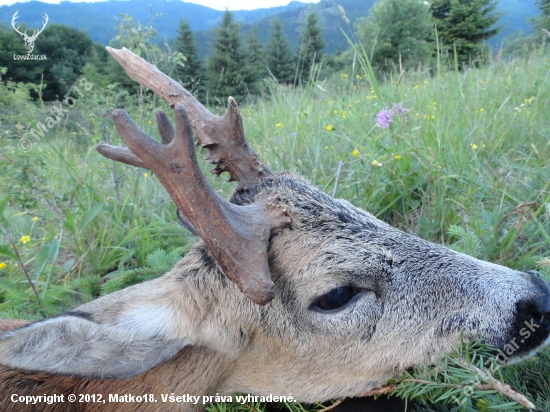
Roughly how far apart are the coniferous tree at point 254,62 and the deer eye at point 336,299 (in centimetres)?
3420

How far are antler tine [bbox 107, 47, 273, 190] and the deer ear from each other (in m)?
0.96

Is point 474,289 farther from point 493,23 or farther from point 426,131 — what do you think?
point 493,23

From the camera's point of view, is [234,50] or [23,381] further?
[234,50]

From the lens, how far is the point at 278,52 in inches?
1745

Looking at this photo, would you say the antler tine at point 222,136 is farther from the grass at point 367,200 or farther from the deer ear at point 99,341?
the grass at point 367,200

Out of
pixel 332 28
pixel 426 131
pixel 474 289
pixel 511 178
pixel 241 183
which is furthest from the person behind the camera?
pixel 332 28

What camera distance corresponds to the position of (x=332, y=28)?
134 meters

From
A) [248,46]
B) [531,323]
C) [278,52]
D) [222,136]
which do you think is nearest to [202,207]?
[222,136]

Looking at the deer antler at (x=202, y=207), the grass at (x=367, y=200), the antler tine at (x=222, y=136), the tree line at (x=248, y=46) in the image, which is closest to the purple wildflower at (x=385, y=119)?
the grass at (x=367, y=200)

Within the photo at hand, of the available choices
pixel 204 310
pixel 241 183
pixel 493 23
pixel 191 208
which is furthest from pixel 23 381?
pixel 493 23

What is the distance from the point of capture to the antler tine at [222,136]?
2.49m

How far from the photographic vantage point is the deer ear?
1.77m

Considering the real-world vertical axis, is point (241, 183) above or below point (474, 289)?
above

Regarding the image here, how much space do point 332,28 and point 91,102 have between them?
144 meters
